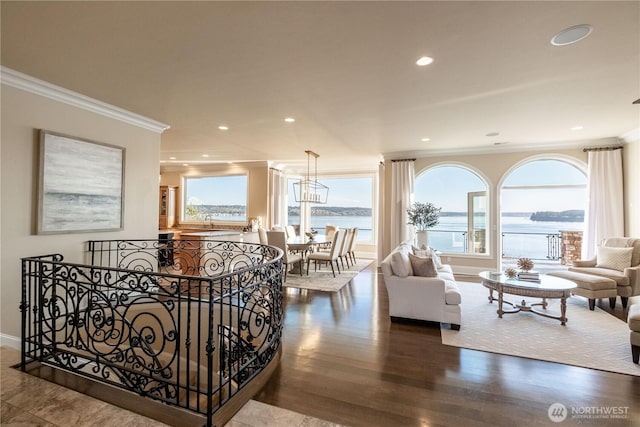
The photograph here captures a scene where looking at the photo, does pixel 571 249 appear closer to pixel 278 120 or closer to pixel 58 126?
pixel 278 120

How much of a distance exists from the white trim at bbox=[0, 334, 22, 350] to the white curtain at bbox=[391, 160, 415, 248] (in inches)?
259

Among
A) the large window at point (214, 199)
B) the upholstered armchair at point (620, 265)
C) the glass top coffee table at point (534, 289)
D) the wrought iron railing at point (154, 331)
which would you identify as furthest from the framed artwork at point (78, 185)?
the upholstered armchair at point (620, 265)

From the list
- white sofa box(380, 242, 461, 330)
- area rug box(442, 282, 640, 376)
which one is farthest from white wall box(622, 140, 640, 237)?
white sofa box(380, 242, 461, 330)

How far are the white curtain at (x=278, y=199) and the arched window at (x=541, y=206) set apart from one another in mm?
6103

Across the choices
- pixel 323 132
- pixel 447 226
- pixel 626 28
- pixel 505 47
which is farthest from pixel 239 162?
pixel 626 28

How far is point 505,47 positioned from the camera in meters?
2.52

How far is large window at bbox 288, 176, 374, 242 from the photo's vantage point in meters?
9.70

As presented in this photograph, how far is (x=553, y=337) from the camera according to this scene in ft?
10.8

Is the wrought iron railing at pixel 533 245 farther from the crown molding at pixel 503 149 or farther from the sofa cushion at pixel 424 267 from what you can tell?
the sofa cushion at pixel 424 267

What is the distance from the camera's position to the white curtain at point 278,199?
8898 millimetres

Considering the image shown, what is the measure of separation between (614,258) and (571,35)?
4.10m

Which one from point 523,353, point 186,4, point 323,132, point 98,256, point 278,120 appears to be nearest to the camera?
point 186,4

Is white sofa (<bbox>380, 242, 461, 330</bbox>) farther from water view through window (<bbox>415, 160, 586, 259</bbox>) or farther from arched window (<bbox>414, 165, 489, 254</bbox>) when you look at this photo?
water view through window (<bbox>415, 160, 586, 259</bbox>)

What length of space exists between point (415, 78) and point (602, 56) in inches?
65.5
